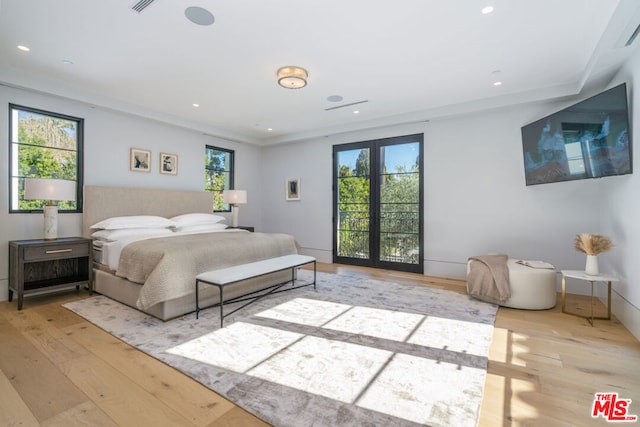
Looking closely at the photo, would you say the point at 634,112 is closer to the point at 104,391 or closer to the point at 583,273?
the point at 583,273

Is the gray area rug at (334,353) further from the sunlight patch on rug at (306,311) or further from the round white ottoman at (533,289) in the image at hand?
the round white ottoman at (533,289)

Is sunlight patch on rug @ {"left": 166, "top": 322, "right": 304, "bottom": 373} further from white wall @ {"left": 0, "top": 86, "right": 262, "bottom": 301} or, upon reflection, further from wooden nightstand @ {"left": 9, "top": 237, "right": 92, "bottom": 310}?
white wall @ {"left": 0, "top": 86, "right": 262, "bottom": 301}

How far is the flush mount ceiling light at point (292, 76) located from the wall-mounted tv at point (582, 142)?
3.07 m

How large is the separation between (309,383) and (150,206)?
4.15 meters

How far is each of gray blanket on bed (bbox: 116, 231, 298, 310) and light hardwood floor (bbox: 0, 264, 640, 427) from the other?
1.73 ft

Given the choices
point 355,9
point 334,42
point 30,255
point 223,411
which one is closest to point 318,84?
point 334,42

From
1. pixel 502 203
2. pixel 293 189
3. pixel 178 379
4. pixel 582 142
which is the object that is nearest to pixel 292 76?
pixel 178 379

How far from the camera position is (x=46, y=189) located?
3406 millimetres

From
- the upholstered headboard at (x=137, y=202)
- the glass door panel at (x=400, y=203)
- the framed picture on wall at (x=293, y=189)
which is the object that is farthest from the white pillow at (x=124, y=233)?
the glass door panel at (x=400, y=203)

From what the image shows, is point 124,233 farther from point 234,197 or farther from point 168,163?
point 234,197

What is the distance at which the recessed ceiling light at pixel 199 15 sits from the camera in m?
2.37

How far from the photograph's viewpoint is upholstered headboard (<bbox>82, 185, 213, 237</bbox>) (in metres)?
4.16

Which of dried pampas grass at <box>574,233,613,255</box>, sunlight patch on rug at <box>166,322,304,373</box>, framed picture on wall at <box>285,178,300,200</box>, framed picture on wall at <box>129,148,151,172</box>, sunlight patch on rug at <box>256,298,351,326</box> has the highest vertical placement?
framed picture on wall at <box>129,148,151,172</box>

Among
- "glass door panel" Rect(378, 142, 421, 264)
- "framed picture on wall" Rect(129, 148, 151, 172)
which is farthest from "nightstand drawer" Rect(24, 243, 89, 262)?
"glass door panel" Rect(378, 142, 421, 264)
